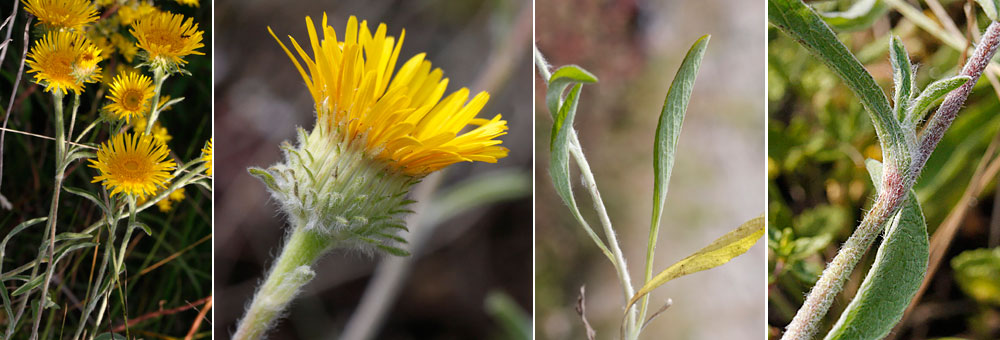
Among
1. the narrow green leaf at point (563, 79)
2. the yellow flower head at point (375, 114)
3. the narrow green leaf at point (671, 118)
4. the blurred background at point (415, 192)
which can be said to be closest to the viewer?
the narrow green leaf at point (563, 79)

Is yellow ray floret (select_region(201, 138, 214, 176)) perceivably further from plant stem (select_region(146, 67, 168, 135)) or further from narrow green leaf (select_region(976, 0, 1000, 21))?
narrow green leaf (select_region(976, 0, 1000, 21))

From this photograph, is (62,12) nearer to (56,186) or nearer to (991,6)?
(56,186)

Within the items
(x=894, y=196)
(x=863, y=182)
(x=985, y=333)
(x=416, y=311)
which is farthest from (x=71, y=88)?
(x=985, y=333)

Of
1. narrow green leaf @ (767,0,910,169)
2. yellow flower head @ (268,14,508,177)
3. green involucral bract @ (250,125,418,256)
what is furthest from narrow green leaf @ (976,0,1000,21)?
green involucral bract @ (250,125,418,256)

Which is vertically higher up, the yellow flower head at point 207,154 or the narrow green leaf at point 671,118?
the yellow flower head at point 207,154

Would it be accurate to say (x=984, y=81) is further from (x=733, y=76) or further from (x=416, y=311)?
(x=416, y=311)

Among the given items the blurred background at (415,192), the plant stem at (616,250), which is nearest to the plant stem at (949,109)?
the plant stem at (616,250)

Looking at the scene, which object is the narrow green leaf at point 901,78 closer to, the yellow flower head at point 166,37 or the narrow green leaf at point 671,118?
the narrow green leaf at point 671,118

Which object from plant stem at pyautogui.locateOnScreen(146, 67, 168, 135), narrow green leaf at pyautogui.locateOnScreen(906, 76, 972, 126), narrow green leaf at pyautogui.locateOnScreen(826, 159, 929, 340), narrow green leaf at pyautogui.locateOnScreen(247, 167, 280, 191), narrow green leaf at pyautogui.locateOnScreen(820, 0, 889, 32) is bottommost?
narrow green leaf at pyautogui.locateOnScreen(826, 159, 929, 340)
